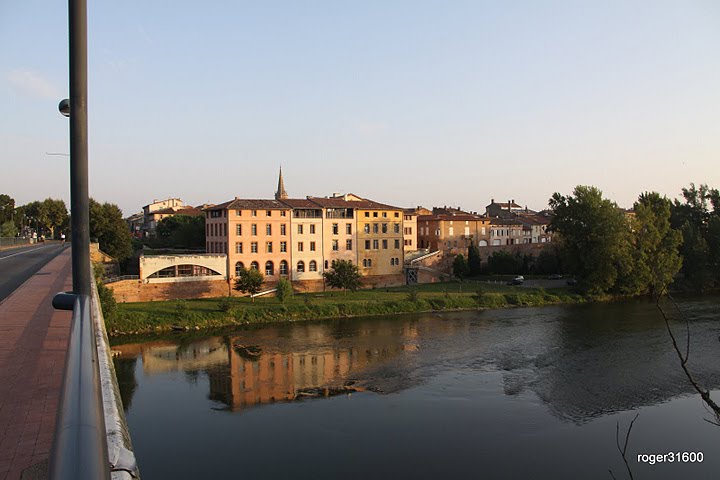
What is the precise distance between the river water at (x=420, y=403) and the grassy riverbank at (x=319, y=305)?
286cm

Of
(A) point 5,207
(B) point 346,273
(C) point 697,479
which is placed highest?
(A) point 5,207

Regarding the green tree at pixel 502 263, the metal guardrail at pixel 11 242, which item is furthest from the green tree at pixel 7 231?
the green tree at pixel 502 263

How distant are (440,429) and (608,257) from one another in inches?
1046

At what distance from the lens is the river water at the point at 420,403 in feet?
41.4

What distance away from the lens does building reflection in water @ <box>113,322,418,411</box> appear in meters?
18.3

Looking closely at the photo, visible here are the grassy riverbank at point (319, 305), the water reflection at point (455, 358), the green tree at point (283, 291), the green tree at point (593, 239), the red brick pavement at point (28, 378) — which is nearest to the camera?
the red brick pavement at point (28, 378)

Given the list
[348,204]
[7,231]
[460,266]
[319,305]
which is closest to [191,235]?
[348,204]

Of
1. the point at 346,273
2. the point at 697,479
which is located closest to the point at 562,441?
the point at 697,479

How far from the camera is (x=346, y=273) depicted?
37125 mm

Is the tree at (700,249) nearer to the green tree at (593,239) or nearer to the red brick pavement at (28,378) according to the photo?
the green tree at (593,239)

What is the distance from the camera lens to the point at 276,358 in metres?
22.2

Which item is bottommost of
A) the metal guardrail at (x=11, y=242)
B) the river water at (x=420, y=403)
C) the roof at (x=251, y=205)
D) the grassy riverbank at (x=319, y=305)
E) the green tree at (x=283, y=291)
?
the river water at (x=420, y=403)

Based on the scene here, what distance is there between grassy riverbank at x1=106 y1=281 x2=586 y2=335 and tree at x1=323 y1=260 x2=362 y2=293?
0.65 metres

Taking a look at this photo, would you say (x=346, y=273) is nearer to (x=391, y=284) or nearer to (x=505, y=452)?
(x=391, y=284)
